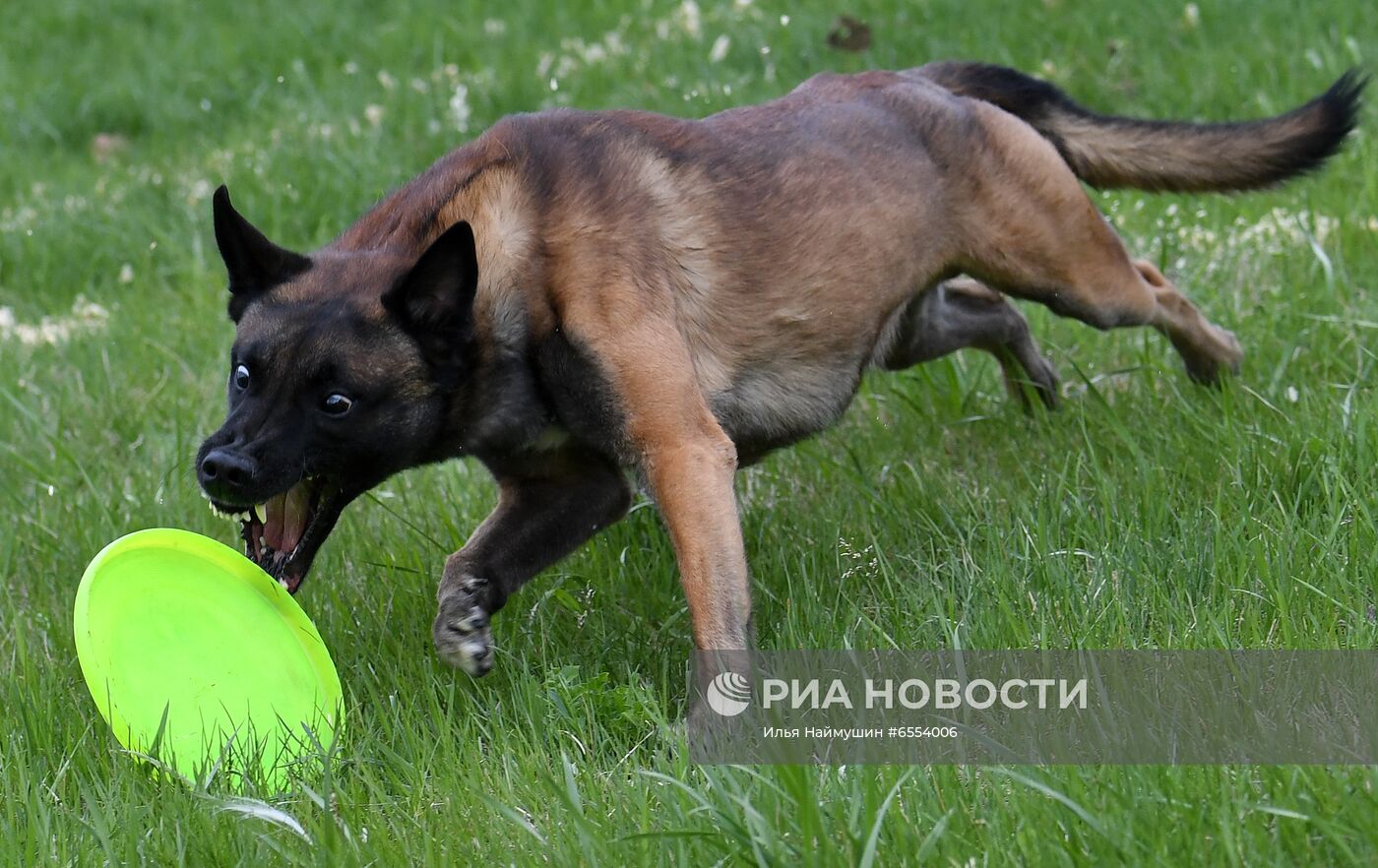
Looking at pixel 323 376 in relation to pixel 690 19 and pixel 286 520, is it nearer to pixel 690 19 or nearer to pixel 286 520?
pixel 286 520

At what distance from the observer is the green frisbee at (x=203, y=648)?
3684 mm

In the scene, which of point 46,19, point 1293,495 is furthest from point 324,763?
point 46,19

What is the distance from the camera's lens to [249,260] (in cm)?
390

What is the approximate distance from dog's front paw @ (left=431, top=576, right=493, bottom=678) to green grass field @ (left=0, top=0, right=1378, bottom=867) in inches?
3.1

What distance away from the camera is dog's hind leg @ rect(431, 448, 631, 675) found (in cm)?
419

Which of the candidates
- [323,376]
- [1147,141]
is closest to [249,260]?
[323,376]

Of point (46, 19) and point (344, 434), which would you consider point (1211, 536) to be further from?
point (46, 19)

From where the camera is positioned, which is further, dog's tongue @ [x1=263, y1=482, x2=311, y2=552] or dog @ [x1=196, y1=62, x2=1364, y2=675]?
dog's tongue @ [x1=263, y1=482, x2=311, y2=552]

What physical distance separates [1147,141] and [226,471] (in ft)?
11.0

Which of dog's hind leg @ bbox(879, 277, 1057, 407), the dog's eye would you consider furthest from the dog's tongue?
dog's hind leg @ bbox(879, 277, 1057, 407)

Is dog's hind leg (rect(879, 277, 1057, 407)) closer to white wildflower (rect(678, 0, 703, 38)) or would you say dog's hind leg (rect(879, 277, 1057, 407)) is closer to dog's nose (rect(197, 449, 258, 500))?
dog's nose (rect(197, 449, 258, 500))

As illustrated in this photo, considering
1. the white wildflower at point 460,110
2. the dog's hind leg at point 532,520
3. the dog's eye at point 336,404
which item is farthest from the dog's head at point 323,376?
the white wildflower at point 460,110

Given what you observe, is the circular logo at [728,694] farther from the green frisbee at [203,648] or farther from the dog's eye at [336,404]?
the dog's eye at [336,404]

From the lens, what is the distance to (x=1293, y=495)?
4180mm
